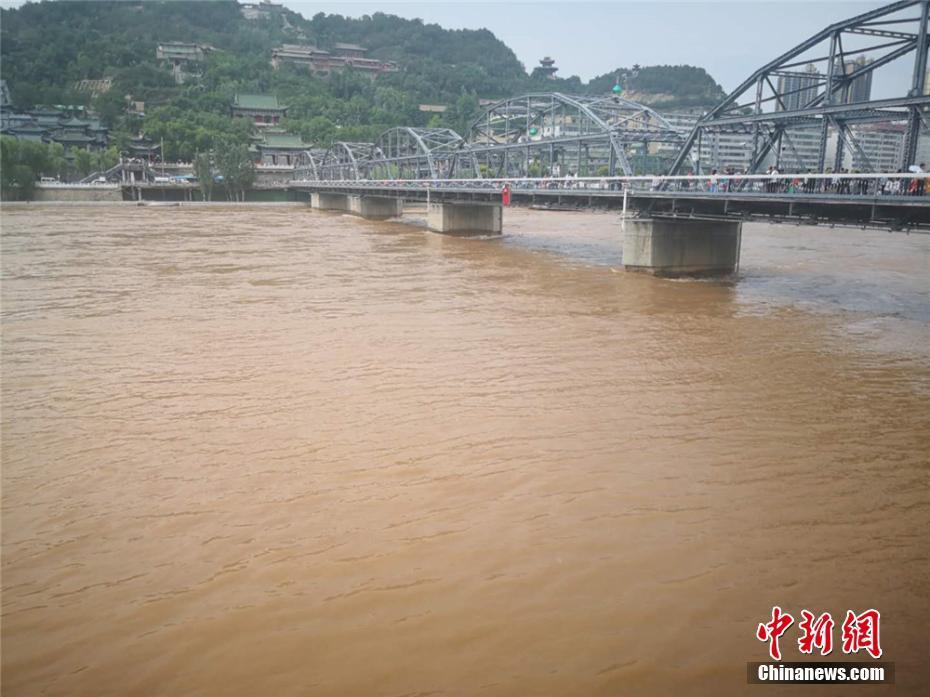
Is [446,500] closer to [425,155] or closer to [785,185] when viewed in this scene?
[785,185]

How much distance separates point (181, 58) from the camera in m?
174

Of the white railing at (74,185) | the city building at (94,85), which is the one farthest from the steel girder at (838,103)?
the city building at (94,85)

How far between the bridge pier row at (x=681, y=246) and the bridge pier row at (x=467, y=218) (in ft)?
72.8

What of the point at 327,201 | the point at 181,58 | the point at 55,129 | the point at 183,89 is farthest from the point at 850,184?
the point at 181,58

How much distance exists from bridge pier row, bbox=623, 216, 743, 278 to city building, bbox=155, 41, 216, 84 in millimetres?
165110

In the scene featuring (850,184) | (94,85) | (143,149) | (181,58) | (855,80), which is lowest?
(850,184)

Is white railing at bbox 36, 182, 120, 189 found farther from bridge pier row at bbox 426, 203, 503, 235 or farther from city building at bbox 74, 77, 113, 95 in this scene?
city building at bbox 74, 77, 113, 95

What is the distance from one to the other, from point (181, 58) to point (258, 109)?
59.2 metres

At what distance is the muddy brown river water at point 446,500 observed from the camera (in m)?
5.41

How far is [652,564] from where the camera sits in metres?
6.57

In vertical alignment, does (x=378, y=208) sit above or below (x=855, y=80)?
below

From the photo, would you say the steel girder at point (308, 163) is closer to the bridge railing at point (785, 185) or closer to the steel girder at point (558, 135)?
the steel girder at point (558, 135)

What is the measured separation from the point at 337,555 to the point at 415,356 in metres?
7.93

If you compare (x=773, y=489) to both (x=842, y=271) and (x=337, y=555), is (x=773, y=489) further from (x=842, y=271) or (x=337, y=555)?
(x=842, y=271)
